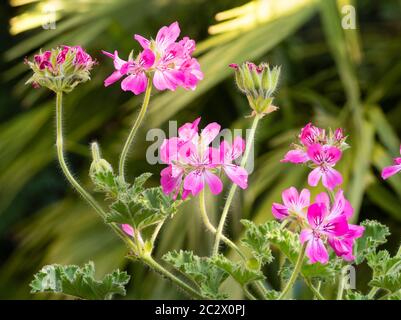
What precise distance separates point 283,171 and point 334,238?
3.17ft

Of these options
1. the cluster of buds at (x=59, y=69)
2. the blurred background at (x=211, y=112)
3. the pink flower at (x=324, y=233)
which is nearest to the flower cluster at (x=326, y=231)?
the pink flower at (x=324, y=233)

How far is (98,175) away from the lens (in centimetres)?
34

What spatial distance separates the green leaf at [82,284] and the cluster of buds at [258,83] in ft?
0.30

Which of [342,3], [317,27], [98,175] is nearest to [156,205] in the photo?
[98,175]

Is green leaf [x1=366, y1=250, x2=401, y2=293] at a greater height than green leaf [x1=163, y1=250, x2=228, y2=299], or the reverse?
green leaf [x1=163, y1=250, x2=228, y2=299]

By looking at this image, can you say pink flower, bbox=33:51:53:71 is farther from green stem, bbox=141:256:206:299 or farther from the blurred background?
the blurred background

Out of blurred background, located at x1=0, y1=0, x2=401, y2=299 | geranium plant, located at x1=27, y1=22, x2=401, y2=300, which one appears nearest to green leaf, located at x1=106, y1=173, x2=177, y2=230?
geranium plant, located at x1=27, y1=22, x2=401, y2=300

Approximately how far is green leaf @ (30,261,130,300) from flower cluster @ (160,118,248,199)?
0.04m

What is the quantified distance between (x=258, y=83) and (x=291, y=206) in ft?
0.17

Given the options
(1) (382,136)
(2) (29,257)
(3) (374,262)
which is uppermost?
(3) (374,262)

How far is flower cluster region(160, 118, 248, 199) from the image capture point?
1.07 ft

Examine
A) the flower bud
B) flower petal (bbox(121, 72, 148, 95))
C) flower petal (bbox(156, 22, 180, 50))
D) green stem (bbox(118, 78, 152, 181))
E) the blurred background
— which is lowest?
the blurred background

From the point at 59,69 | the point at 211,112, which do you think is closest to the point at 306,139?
the point at 59,69
